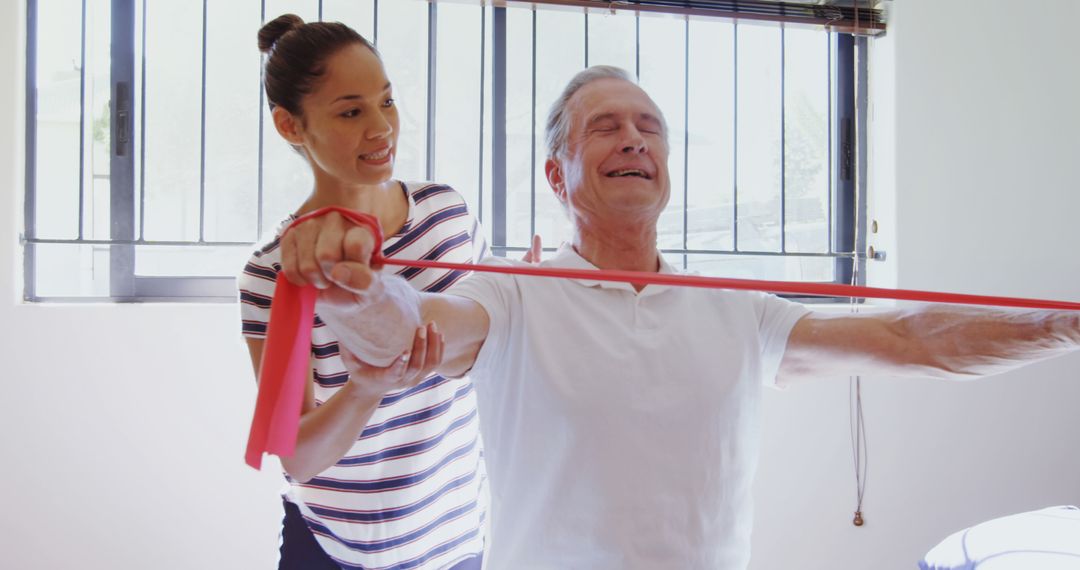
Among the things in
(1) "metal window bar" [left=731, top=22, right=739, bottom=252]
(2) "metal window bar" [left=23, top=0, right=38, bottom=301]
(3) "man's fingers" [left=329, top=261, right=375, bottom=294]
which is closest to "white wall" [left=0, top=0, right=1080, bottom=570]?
(1) "metal window bar" [left=731, top=22, right=739, bottom=252]

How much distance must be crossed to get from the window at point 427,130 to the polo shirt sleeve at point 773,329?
3.79ft

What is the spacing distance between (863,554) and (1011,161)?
1.47 meters

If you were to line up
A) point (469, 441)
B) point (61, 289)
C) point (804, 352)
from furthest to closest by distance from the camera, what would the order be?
point (61, 289), point (469, 441), point (804, 352)

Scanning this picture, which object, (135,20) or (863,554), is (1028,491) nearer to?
(863,554)

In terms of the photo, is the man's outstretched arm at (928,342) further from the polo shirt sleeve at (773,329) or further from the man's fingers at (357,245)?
the man's fingers at (357,245)

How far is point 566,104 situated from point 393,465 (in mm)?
684

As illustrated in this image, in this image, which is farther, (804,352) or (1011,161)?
(1011,161)

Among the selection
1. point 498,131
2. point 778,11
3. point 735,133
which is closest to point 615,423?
point 498,131

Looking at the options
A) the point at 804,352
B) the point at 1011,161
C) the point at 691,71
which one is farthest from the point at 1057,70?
the point at 804,352

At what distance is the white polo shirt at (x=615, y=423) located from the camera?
37.3 inches

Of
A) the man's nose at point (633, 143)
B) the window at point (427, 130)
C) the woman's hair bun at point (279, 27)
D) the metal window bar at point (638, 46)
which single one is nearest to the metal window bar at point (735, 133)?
the window at point (427, 130)

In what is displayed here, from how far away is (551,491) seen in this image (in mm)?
962

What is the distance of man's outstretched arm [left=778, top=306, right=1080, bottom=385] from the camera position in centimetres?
94

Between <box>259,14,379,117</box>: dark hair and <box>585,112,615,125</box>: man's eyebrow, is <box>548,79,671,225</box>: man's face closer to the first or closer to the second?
<box>585,112,615,125</box>: man's eyebrow
